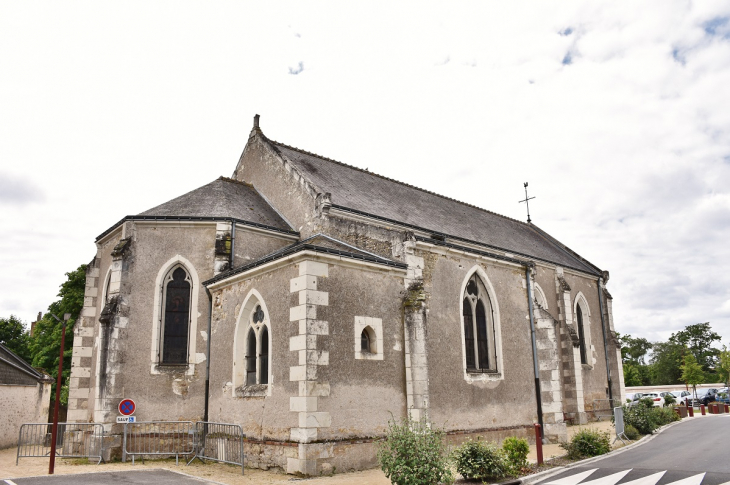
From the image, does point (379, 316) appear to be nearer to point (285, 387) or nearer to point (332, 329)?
point (332, 329)

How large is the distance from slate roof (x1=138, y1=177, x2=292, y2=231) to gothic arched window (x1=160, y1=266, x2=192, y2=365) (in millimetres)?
1822

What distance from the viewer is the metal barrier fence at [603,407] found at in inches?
971

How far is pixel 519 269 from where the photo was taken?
1686 centimetres

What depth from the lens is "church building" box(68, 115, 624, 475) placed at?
11.3 meters

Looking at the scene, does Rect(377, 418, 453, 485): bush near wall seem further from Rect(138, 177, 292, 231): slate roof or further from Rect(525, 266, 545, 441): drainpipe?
Rect(138, 177, 292, 231): slate roof

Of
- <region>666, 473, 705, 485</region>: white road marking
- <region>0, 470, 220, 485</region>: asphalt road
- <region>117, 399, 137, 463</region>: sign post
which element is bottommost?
<region>666, 473, 705, 485</region>: white road marking

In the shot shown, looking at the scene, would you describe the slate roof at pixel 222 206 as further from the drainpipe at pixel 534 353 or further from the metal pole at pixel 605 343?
the metal pole at pixel 605 343

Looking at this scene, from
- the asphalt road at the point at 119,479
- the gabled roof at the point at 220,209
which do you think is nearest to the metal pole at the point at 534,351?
the gabled roof at the point at 220,209

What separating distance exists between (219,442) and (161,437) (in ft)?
5.80

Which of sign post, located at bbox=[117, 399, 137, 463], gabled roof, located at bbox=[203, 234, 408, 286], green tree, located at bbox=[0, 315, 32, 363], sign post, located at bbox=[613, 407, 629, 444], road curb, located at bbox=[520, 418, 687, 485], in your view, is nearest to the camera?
road curb, located at bbox=[520, 418, 687, 485]

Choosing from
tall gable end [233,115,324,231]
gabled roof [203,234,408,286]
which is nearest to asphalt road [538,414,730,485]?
gabled roof [203,234,408,286]

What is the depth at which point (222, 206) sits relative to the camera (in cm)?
1600

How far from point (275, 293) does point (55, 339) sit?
22.2 metres

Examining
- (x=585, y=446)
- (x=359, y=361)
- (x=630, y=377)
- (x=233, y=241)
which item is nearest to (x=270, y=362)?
(x=359, y=361)
